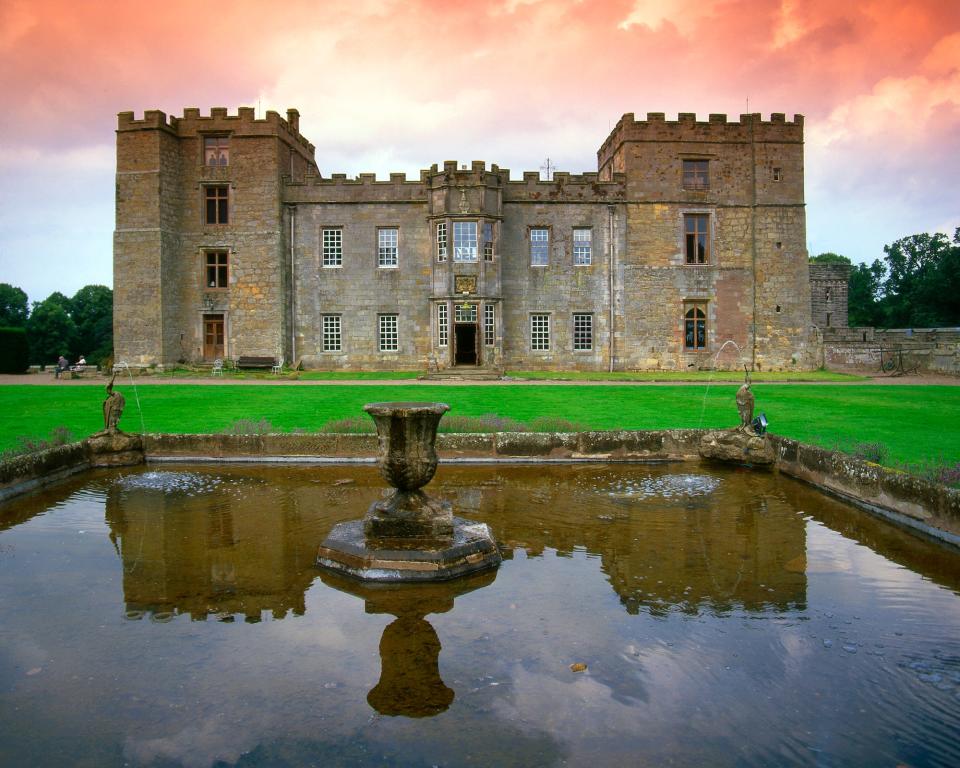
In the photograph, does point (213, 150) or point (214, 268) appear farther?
point (214, 268)

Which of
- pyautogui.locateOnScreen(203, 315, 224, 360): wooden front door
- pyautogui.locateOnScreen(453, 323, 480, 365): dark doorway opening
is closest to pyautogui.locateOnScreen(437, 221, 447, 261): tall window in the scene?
pyautogui.locateOnScreen(453, 323, 480, 365): dark doorway opening

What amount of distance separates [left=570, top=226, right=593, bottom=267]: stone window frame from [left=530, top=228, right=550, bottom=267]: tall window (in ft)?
3.99

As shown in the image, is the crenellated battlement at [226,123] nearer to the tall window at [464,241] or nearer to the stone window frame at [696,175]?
the tall window at [464,241]

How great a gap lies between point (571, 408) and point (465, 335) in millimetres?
17235

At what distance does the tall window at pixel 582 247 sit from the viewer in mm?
33281

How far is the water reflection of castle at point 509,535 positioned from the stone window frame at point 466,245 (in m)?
21.8

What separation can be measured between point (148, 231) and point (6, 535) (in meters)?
26.6

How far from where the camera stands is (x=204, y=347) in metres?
32.6

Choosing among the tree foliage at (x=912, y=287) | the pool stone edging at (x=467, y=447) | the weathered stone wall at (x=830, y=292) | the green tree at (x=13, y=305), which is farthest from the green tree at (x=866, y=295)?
the green tree at (x=13, y=305)

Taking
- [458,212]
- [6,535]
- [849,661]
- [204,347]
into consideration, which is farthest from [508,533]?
[204,347]

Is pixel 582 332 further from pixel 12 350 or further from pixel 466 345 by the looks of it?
pixel 12 350

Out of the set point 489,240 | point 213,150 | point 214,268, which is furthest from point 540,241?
point 213,150

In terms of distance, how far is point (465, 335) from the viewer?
3388 centimetres

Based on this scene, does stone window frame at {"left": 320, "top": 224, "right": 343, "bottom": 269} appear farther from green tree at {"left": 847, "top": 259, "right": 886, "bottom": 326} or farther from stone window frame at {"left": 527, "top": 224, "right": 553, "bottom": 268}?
green tree at {"left": 847, "top": 259, "right": 886, "bottom": 326}
